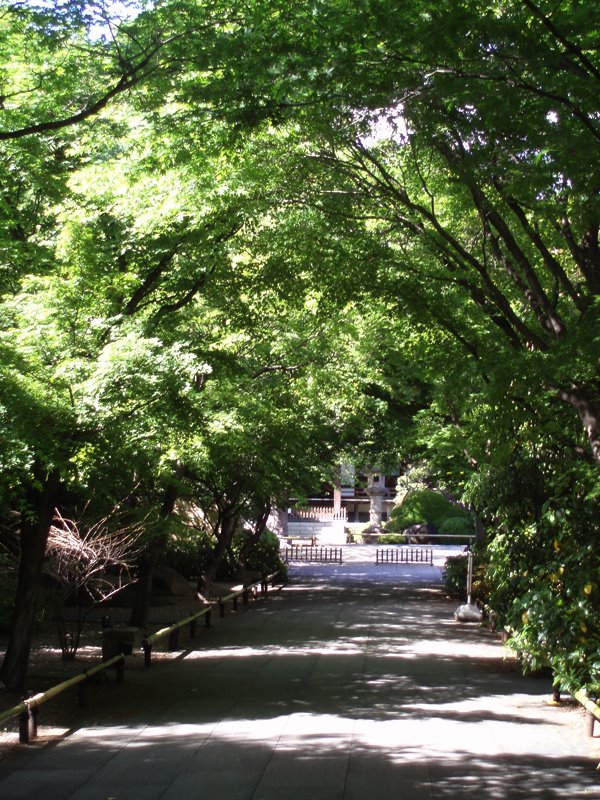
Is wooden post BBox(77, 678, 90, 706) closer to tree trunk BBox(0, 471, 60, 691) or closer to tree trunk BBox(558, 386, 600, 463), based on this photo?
tree trunk BBox(0, 471, 60, 691)

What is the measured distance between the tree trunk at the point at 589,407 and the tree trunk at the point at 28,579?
6.49 metres

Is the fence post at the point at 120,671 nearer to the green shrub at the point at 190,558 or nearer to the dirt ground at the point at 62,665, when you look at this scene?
the dirt ground at the point at 62,665

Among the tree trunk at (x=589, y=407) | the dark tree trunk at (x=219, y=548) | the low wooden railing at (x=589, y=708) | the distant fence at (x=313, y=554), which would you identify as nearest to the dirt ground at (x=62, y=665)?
the dark tree trunk at (x=219, y=548)

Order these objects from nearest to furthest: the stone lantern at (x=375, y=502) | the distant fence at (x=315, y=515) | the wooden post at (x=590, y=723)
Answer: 1. the wooden post at (x=590, y=723)
2. the stone lantern at (x=375, y=502)
3. the distant fence at (x=315, y=515)

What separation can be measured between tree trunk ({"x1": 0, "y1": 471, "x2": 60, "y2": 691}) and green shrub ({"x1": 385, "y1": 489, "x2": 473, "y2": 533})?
38.5m

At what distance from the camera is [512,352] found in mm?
10430

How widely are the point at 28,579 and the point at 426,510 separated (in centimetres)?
3898

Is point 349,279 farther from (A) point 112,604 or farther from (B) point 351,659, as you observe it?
(A) point 112,604

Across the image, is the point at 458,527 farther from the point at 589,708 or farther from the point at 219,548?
the point at 589,708

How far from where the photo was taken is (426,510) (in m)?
49.2

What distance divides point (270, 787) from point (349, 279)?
7.17 m

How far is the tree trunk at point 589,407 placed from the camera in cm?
952

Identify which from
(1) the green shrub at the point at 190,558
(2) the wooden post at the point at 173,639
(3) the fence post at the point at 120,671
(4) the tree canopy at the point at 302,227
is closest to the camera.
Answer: (4) the tree canopy at the point at 302,227

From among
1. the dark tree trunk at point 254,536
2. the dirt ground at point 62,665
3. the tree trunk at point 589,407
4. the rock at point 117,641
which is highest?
the tree trunk at point 589,407
